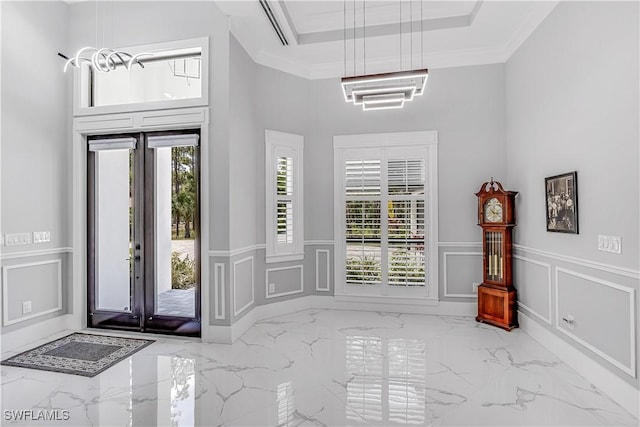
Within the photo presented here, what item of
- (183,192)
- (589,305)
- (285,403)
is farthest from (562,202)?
(183,192)

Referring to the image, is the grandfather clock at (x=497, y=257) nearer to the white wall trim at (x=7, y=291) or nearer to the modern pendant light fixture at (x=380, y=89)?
the modern pendant light fixture at (x=380, y=89)

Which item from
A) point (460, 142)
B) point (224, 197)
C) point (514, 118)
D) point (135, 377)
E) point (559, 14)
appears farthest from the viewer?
point (460, 142)

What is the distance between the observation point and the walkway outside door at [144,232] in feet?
12.5

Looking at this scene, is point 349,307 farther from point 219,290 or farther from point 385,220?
point 219,290

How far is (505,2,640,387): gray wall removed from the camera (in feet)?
7.84

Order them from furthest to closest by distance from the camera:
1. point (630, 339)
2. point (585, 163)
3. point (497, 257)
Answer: point (497, 257), point (585, 163), point (630, 339)

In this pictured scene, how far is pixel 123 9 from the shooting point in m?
3.86

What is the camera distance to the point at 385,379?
2.85 meters

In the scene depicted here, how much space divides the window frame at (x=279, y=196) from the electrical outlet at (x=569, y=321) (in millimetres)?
3052

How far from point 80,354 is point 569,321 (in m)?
4.66

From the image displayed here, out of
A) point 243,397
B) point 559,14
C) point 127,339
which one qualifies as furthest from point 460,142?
point 127,339

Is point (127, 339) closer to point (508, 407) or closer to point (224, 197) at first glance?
point (224, 197)

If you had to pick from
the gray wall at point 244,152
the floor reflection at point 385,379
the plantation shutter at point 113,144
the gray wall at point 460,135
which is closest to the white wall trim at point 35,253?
the plantation shutter at point 113,144

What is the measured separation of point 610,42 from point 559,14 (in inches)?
34.8
